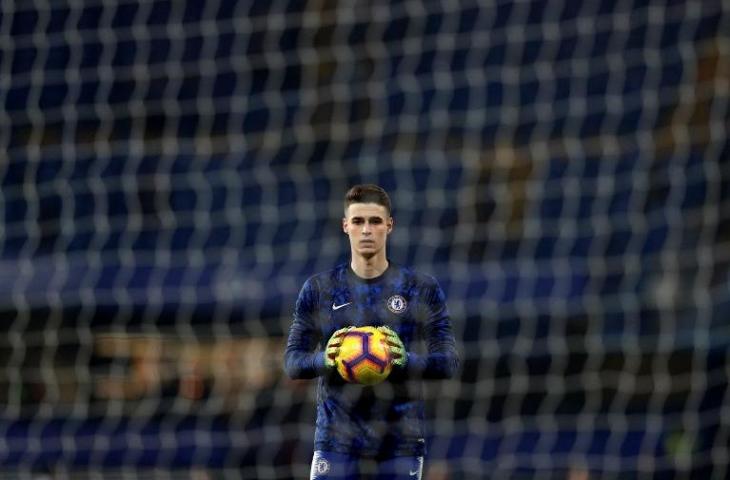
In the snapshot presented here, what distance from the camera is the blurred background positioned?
8250 millimetres

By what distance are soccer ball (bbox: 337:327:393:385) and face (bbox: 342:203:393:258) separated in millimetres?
301

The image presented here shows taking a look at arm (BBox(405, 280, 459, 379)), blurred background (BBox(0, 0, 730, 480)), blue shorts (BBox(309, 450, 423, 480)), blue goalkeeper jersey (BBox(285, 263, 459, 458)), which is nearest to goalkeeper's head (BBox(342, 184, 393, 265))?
blue goalkeeper jersey (BBox(285, 263, 459, 458))

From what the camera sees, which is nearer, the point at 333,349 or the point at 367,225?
the point at 333,349

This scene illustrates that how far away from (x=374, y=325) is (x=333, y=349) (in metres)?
0.23

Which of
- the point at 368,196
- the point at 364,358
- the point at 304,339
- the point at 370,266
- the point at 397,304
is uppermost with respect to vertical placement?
the point at 368,196

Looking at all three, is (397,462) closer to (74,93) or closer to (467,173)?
(467,173)

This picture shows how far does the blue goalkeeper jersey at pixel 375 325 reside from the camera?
414 centimetres

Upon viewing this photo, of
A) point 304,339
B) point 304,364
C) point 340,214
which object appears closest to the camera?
point 304,364

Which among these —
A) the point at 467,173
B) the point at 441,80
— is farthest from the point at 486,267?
the point at 441,80

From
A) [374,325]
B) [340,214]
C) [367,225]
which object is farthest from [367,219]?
[340,214]

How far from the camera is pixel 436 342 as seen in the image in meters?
4.15

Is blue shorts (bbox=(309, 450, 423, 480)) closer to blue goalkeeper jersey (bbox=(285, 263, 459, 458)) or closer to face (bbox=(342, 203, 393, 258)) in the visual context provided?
blue goalkeeper jersey (bbox=(285, 263, 459, 458))

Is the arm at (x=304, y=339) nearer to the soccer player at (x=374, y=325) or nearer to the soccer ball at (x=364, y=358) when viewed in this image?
the soccer player at (x=374, y=325)

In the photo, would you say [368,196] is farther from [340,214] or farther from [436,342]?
[340,214]
